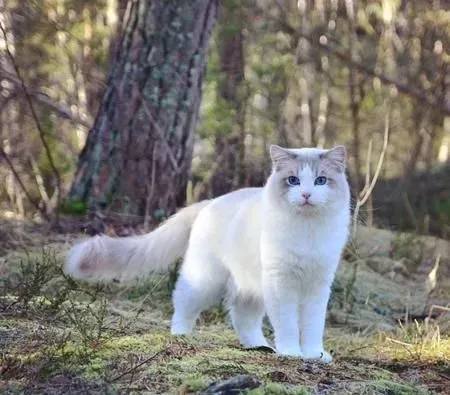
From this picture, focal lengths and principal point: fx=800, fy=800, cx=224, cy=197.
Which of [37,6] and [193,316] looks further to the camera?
[37,6]

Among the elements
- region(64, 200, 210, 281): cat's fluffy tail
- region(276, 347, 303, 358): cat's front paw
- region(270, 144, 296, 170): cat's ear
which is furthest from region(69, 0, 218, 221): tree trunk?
region(276, 347, 303, 358): cat's front paw

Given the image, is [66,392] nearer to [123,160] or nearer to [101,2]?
[123,160]

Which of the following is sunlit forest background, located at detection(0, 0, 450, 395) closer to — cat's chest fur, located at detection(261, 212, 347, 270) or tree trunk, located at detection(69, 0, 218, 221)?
tree trunk, located at detection(69, 0, 218, 221)

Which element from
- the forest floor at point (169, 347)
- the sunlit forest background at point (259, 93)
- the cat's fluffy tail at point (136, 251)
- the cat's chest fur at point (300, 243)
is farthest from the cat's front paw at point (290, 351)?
the sunlit forest background at point (259, 93)

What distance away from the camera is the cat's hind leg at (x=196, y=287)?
13.7 ft

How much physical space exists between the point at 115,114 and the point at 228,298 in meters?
2.47

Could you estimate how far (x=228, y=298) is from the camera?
14.3ft

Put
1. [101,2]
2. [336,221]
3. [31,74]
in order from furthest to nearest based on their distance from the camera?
1. [31,74]
2. [101,2]
3. [336,221]

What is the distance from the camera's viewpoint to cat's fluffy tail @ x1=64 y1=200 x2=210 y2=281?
4.23 metres

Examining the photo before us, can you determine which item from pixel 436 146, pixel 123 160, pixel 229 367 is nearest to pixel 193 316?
pixel 229 367

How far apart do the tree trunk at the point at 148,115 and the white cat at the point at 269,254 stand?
178cm

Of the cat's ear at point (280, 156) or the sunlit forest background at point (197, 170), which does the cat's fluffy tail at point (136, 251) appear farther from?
the cat's ear at point (280, 156)

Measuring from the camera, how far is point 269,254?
3.70 meters

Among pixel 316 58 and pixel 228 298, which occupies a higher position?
pixel 316 58
